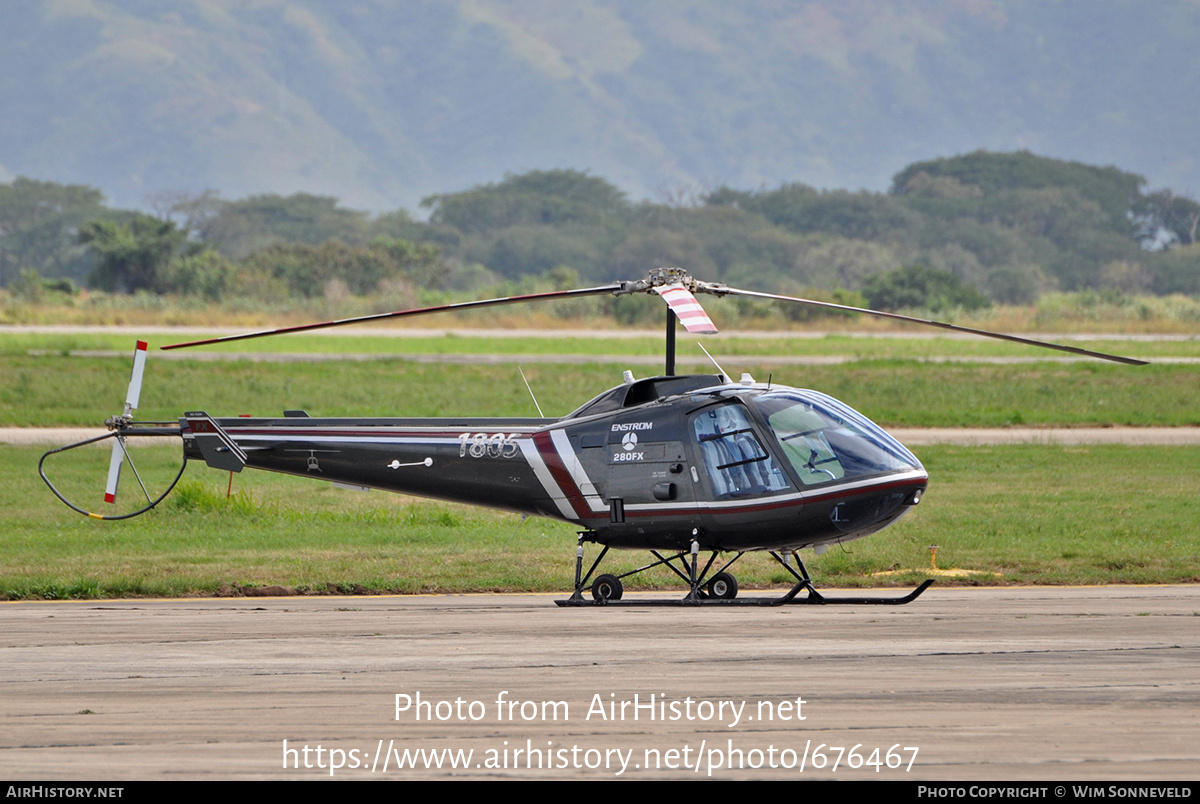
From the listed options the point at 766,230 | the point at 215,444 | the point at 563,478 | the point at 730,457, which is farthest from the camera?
the point at 766,230

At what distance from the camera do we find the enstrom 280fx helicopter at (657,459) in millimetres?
10953

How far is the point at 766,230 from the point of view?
125562 mm

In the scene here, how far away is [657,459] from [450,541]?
580cm

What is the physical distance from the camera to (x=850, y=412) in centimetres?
1137

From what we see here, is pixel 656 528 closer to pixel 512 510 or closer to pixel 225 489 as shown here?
pixel 512 510

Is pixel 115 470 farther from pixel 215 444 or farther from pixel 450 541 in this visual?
pixel 450 541

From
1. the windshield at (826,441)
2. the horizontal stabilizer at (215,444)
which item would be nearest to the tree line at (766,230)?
the horizontal stabilizer at (215,444)

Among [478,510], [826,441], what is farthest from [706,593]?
[478,510]

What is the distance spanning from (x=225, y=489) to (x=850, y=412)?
12648mm

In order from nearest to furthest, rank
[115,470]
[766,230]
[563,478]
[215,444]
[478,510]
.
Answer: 1. [563,478]
2. [115,470]
3. [215,444]
4. [478,510]
5. [766,230]

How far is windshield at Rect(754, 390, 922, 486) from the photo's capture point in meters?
11.0

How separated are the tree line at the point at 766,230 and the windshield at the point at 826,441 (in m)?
96.6

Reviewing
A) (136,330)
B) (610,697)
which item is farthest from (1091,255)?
(610,697)

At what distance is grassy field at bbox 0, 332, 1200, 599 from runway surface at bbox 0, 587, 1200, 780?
72.9 inches
